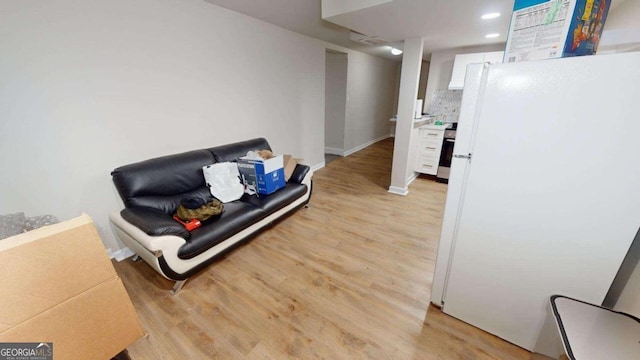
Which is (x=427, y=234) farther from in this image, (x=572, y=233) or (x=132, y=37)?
(x=132, y=37)

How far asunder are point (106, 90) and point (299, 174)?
197 centimetres

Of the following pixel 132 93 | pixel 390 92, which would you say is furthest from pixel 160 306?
pixel 390 92

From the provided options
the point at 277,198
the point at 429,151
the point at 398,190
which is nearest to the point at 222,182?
the point at 277,198

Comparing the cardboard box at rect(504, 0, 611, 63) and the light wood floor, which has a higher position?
the cardboard box at rect(504, 0, 611, 63)

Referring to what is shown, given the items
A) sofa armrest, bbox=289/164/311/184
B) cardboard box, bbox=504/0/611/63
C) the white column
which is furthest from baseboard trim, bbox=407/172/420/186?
cardboard box, bbox=504/0/611/63

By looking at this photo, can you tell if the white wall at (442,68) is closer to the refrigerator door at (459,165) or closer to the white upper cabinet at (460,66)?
the white upper cabinet at (460,66)

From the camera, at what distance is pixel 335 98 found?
17.6ft

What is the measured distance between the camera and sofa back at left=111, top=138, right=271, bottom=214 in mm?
1963

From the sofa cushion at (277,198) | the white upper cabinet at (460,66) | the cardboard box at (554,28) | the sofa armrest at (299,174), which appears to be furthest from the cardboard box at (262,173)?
the white upper cabinet at (460,66)

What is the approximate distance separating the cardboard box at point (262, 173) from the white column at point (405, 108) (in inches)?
74.2

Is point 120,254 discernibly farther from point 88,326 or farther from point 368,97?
point 368,97

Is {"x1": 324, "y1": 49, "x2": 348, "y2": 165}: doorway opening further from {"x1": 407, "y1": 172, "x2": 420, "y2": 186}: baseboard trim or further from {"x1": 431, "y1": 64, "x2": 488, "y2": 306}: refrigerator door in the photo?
{"x1": 431, "y1": 64, "x2": 488, "y2": 306}: refrigerator door

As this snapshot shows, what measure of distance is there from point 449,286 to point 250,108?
298cm

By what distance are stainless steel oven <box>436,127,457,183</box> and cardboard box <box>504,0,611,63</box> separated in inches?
110
